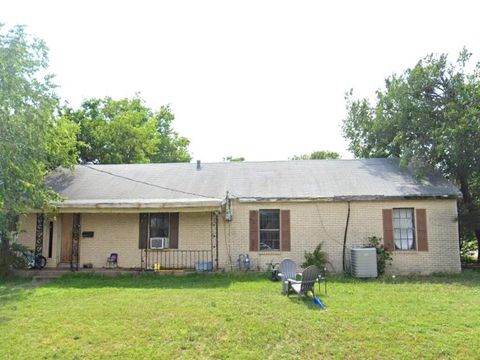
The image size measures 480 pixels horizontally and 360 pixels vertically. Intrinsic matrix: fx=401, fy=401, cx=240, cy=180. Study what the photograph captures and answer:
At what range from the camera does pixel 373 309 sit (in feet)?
27.0

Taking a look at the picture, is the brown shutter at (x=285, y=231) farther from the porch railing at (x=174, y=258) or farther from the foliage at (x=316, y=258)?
the porch railing at (x=174, y=258)

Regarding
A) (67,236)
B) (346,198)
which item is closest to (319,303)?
(346,198)

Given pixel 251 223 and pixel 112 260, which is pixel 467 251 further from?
pixel 112 260

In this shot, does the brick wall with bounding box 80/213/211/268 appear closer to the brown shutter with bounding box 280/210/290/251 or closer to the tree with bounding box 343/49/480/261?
the brown shutter with bounding box 280/210/290/251

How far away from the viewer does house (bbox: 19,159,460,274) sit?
13.7 meters

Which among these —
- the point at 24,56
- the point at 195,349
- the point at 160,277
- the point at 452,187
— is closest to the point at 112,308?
the point at 195,349

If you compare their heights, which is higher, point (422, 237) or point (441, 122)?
point (441, 122)

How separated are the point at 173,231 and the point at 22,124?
6.02m

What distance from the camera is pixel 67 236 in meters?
15.0

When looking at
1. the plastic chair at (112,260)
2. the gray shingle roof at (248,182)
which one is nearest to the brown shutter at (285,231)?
the gray shingle roof at (248,182)

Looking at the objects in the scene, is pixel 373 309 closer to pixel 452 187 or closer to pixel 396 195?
pixel 396 195

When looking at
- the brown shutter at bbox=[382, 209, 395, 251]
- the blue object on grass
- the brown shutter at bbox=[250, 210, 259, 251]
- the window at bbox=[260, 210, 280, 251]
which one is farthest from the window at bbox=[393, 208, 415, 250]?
the blue object on grass

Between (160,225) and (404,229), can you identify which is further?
(160,225)

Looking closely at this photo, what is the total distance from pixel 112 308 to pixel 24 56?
7.64m
